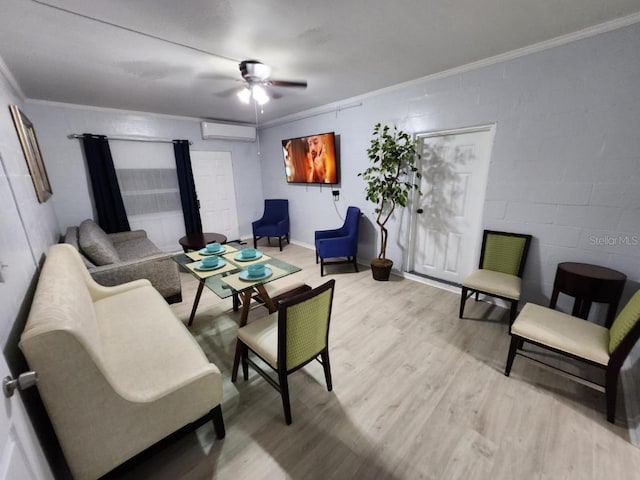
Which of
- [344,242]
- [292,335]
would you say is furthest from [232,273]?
[344,242]

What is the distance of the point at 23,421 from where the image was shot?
85cm

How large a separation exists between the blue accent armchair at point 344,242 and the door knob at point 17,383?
300 centimetres

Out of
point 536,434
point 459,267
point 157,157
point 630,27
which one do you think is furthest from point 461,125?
point 157,157

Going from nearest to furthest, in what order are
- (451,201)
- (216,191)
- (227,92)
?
(451,201) → (227,92) → (216,191)

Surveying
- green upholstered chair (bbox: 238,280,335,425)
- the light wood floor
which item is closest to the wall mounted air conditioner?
the light wood floor

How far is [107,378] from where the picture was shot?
105 cm

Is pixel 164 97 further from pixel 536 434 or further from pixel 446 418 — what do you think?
pixel 536 434

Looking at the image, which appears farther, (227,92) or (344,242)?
(344,242)

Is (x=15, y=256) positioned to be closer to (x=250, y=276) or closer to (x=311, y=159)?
(x=250, y=276)

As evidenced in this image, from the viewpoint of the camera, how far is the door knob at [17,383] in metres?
0.73

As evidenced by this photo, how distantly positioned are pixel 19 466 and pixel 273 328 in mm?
1117

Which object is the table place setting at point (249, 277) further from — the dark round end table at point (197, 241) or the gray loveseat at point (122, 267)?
the dark round end table at point (197, 241)

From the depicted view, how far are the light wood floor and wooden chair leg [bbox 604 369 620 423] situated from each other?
0.19 feet

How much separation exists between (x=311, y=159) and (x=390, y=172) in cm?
161
